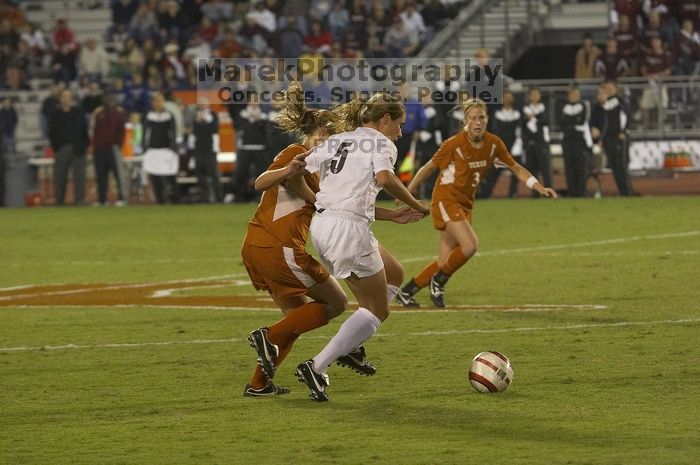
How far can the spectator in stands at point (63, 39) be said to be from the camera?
3616 centimetres

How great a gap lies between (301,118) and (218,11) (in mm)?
28567

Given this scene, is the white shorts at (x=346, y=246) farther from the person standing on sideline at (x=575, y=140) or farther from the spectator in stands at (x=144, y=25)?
the spectator in stands at (x=144, y=25)

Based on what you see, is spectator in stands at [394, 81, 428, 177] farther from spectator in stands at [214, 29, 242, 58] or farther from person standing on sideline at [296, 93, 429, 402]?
person standing on sideline at [296, 93, 429, 402]

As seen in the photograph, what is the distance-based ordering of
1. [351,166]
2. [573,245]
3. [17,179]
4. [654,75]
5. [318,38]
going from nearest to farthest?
[351,166] → [573,245] → [654,75] → [17,179] → [318,38]

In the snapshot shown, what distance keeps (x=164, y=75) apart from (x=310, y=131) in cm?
2531

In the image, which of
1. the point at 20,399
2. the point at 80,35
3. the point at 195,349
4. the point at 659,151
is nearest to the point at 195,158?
the point at 659,151

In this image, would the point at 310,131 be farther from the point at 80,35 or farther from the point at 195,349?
the point at 80,35

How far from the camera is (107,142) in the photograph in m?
28.5

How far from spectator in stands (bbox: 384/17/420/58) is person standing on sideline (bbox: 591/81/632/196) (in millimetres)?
7178

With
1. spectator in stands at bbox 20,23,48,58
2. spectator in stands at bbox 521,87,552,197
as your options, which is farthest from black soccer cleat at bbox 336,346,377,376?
spectator in stands at bbox 20,23,48,58

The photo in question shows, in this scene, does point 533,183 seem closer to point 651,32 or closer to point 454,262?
point 454,262

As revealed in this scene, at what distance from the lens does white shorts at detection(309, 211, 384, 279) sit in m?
8.76

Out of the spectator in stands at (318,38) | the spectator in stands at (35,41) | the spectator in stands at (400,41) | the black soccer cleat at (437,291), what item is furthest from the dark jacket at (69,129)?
the black soccer cleat at (437,291)

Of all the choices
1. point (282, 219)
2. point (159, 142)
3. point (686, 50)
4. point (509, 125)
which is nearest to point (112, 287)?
point (282, 219)
